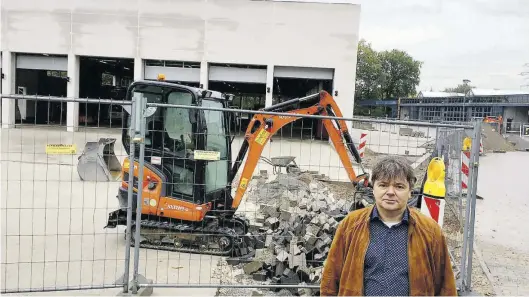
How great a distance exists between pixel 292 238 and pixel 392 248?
3.97 meters

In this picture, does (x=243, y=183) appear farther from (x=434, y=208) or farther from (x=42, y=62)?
(x=42, y=62)

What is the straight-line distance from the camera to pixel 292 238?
6250 mm

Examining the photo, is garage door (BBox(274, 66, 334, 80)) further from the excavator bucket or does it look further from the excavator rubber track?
the excavator rubber track

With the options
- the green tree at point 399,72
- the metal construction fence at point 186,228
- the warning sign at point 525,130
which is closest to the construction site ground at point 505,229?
the metal construction fence at point 186,228

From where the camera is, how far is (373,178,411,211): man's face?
2.37 meters

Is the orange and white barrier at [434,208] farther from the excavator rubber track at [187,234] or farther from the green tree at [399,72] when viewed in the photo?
the green tree at [399,72]

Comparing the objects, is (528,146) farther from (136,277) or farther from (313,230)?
(136,277)

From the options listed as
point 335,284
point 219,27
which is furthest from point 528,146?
point 335,284

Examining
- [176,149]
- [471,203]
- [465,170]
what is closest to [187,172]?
[176,149]

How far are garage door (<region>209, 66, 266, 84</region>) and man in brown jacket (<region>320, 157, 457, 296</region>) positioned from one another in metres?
23.3

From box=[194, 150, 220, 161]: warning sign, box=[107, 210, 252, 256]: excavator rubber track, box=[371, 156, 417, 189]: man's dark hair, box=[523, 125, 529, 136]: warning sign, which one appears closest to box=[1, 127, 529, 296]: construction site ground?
box=[107, 210, 252, 256]: excavator rubber track

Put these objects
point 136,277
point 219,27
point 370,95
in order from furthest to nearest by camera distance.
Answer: point 370,95 → point 219,27 → point 136,277

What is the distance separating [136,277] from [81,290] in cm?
74

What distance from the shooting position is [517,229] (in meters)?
8.78
